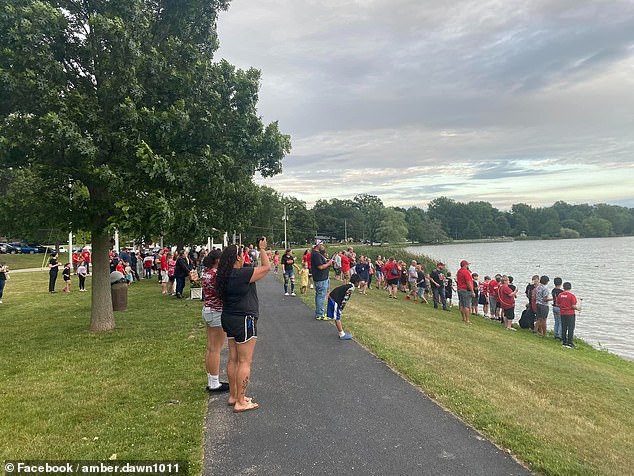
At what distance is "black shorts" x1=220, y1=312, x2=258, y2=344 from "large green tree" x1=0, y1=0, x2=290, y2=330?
11.4ft

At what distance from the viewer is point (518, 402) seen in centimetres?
592

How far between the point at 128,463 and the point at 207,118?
6.87 meters

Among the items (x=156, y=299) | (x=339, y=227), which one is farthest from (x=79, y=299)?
(x=339, y=227)

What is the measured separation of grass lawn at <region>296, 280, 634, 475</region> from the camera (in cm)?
443

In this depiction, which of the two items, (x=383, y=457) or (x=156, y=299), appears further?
(x=156, y=299)

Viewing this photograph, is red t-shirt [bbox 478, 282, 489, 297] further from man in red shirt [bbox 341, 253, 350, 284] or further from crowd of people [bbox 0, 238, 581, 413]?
man in red shirt [bbox 341, 253, 350, 284]

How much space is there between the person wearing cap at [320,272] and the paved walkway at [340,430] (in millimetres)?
3497

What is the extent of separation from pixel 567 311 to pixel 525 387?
7.39m

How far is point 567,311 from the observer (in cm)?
1315

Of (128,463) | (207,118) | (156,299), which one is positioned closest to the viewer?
(128,463)

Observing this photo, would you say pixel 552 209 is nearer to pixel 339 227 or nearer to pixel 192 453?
pixel 339 227

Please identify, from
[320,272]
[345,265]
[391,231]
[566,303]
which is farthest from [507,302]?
[391,231]

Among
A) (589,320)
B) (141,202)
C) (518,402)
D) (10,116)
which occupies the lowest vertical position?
(589,320)

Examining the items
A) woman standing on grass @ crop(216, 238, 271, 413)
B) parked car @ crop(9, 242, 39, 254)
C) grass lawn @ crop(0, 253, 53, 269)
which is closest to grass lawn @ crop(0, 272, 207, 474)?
woman standing on grass @ crop(216, 238, 271, 413)
